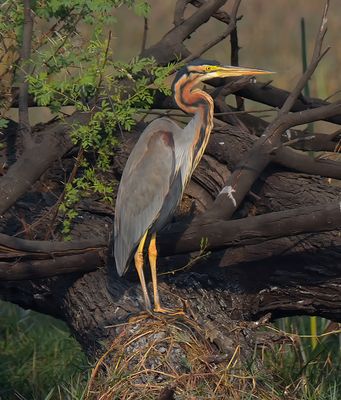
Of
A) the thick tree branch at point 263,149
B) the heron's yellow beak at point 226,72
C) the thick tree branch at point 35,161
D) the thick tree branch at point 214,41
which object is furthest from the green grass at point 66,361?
the thick tree branch at point 214,41

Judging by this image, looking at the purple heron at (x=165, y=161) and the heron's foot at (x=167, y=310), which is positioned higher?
the purple heron at (x=165, y=161)

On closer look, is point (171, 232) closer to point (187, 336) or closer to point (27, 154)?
point (187, 336)

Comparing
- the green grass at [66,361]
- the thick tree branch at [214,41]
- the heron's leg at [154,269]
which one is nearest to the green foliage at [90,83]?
the thick tree branch at [214,41]

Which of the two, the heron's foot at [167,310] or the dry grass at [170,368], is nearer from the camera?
the dry grass at [170,368]

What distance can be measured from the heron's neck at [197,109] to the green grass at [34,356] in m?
1.03

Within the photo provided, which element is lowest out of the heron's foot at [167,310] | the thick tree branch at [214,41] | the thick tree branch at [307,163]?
the heron's foot at [167,310]

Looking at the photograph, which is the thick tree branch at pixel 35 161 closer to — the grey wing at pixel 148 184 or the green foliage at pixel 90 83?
the green foliage at pixel 90 83

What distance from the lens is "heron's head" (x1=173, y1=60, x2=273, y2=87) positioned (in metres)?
4.68

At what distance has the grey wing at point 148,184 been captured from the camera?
4.51 m

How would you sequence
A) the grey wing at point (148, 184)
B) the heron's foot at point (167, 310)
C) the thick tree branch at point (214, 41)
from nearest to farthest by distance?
the heron's foot at point (167, 310) < the grey wing at point (148, 184) < the thick tree branch at point (214, 41)

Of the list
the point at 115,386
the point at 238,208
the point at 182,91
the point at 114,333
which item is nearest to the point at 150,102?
the point at 182,91

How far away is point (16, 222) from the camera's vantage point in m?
4.62

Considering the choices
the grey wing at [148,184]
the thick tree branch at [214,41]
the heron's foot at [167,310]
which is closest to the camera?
the heron's foot at [167,310]

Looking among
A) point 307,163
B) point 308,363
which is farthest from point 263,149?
point 308,363
